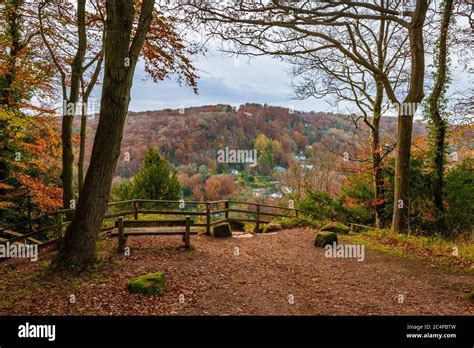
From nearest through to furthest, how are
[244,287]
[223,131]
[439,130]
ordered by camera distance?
[244,287] → [439,130] → [223,131]

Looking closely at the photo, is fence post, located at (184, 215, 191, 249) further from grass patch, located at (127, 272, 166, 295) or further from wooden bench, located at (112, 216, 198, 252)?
grass patch, located at (127, 272, 166, 295)

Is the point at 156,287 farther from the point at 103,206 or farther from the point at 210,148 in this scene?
the point at 210,148

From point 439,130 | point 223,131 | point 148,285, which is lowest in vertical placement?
point 148,285

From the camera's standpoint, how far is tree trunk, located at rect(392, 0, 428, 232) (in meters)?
8.81

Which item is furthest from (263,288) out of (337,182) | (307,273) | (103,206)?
(337,182)

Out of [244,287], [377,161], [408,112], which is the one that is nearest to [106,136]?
[244,287]

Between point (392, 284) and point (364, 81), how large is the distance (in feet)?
37.7

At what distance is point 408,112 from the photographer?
921 centimetres

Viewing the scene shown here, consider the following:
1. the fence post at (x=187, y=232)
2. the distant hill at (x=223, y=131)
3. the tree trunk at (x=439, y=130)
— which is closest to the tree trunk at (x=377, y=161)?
the tree trunk at (x=439, y=130)

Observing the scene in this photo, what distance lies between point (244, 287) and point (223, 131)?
42.3 m

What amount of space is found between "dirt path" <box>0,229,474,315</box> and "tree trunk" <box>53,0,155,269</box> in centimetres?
64

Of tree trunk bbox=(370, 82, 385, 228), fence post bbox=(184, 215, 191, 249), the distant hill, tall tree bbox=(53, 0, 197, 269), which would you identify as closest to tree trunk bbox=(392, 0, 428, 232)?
tree trunk bbox=(370, 82, 385, 228)

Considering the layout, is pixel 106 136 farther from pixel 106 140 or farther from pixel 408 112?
pixel 408 112

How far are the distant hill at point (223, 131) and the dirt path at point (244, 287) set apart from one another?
31.0 meters
